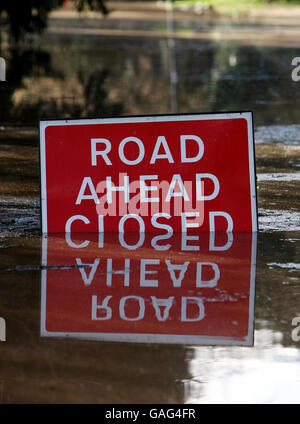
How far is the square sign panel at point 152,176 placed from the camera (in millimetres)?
8891

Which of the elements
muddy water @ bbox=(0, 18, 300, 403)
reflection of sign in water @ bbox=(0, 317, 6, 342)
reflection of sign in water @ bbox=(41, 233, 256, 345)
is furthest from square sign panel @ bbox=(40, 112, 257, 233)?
reflection of sign in water @ bbox=(0, 317, 6, 342)

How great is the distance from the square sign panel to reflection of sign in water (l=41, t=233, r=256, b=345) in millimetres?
129

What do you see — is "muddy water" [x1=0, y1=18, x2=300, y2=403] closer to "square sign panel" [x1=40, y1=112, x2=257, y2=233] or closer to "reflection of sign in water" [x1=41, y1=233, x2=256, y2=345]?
"reflection of sign in water" [x1=41, y1=233, x2=256, y2=345]

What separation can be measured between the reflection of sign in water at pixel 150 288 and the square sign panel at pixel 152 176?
13cm

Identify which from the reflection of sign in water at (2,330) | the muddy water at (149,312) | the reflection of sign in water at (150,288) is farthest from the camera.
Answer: the reflection of sign in water at (150,288)

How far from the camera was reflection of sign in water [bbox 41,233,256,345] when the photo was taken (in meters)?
6.77

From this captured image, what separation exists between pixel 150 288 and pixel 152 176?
1539 millimetres

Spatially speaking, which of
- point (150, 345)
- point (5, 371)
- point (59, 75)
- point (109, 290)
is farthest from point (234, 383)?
point (59, 75)

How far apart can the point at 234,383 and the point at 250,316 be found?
1261 mm

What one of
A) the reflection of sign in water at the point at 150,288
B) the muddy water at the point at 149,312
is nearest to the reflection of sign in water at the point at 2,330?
the muddy water at the point at 149,312

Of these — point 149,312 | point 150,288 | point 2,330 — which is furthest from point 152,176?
point 2,330

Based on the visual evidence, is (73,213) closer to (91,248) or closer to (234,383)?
(91,248)

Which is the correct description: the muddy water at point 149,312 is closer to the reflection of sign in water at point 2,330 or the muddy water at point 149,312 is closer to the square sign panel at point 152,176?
the reflection of sign in water at point 2,330
